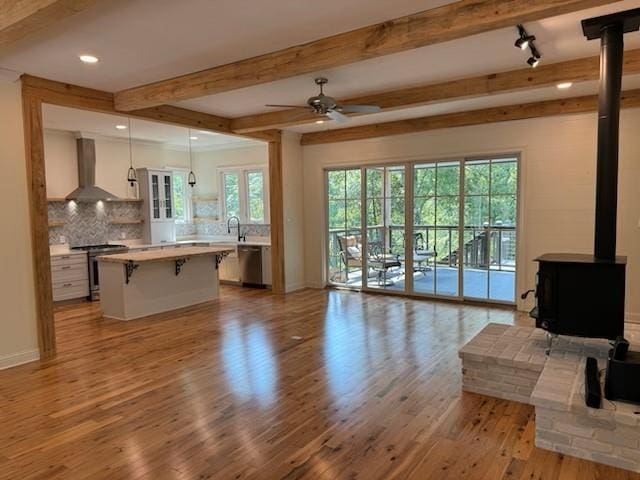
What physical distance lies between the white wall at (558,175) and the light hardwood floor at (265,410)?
5.47ft

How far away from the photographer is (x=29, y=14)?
2535 mm

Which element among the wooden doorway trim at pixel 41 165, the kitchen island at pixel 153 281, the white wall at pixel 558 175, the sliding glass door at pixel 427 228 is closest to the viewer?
the wooden doorway trim at pixel 41 165

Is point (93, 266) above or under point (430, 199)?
under

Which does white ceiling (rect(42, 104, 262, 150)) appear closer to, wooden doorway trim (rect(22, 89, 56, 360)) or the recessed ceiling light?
wooden doorway trim (rect(22, 89, 56, 360))

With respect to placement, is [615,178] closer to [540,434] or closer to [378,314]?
[540,434]

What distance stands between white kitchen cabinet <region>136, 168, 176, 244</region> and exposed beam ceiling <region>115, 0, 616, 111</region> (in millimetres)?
4084

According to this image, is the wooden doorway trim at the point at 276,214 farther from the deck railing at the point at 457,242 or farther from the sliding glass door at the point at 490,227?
the sliding glass door at the point at 490,227

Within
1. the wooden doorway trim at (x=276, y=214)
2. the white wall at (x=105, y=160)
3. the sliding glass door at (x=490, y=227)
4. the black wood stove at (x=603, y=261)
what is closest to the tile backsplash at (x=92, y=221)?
the white wall at (x=105, y=160)

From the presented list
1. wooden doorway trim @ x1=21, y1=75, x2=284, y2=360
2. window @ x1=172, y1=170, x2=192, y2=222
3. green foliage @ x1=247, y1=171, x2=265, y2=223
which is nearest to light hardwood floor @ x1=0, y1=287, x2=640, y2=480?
wooden doorway trim @ x1=21, y1=75, x2=284, y2=360

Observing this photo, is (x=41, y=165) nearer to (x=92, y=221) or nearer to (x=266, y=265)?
Answer: (x=92, y=221)

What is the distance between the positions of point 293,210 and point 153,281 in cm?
272

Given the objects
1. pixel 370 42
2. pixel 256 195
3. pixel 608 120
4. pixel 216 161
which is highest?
pixel 370 42

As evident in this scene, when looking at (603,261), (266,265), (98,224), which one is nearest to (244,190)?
(266,265)

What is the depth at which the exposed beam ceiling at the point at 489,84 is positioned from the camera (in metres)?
4.09
